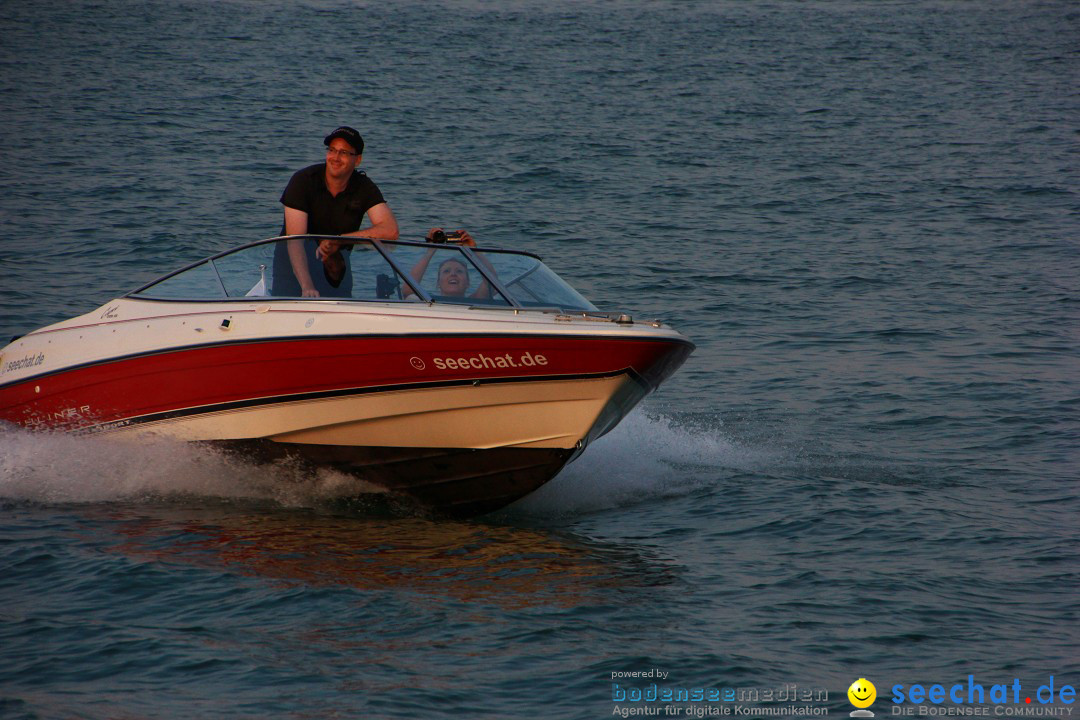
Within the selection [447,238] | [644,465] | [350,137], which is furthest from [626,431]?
[350,137]

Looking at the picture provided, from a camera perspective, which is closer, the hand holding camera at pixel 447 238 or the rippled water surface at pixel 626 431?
the rippled water surface at pixel 626 431

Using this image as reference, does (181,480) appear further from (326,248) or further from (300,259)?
(326,248)

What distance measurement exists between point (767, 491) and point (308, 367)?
3589 millimetres

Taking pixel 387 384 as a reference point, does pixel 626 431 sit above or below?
below

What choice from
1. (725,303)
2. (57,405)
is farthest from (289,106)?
(57,405)

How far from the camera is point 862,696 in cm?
→ 584

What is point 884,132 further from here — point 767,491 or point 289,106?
point 767,491

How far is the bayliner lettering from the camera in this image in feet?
23.9

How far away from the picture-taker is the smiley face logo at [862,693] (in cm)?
578

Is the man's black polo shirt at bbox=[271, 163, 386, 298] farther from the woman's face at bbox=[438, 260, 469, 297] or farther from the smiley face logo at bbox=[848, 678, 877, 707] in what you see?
the smiley face logo at bbox=[848, 678, 877, 707]

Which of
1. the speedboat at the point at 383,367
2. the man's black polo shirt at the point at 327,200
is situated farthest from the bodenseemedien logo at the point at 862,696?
the man's black polo shirt at the point at 327,200

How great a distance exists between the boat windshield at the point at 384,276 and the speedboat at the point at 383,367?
0.03 ft

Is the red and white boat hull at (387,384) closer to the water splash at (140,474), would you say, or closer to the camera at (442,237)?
the water splash at (140,474)

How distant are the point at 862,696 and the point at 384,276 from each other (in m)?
3.83
